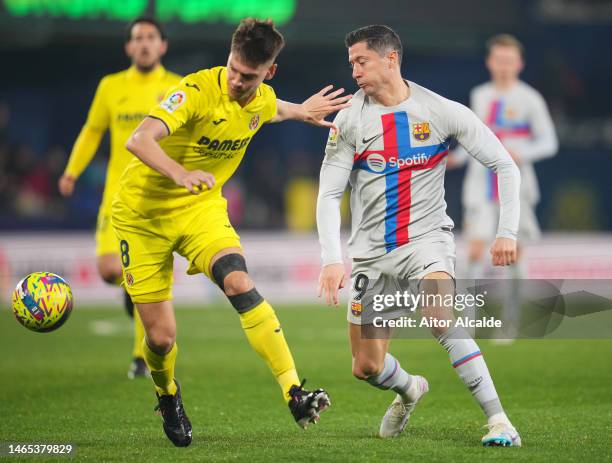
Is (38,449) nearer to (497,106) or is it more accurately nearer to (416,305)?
(416,305)

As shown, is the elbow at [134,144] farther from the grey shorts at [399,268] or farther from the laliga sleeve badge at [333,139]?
the grey shorts at [399,268]

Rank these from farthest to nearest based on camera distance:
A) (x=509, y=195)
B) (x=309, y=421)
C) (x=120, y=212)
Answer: (x=120, y=212)
(x=509, y=195)
(x=309, y=421)

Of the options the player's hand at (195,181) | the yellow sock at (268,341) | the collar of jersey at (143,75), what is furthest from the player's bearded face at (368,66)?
the collar of jersey at (143,75)

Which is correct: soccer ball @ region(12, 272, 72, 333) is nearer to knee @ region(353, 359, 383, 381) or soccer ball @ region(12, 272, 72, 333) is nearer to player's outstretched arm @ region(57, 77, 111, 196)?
knee @ region(353, 359, 383, 381)

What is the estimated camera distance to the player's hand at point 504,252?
19.7 ft

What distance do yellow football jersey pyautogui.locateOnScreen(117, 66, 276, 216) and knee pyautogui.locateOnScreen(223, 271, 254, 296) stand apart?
1.99 ft

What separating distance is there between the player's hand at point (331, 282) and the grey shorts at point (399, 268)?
392mm

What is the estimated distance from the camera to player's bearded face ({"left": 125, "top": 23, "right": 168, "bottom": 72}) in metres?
9.48

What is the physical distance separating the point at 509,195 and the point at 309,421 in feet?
5.29

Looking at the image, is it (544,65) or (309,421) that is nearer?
(309,421)

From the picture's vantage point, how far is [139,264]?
6496mm

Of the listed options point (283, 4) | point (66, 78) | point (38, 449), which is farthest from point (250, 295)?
point (66, 78)

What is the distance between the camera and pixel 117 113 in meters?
9.61

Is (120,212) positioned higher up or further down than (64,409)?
higher up
